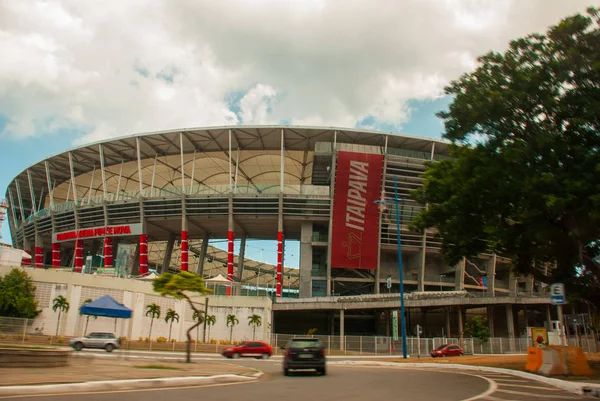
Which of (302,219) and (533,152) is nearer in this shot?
(533,152)

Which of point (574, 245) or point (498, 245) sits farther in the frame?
point (498, 245)

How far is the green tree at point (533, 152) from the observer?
16266mm

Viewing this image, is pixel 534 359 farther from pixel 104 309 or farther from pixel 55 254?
pixel 55 254

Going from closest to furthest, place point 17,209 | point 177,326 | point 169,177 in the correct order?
point 177,326 → point 169,177 → point 17,209

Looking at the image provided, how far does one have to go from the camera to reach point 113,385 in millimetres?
10211

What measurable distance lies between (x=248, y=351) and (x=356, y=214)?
30.1 meters

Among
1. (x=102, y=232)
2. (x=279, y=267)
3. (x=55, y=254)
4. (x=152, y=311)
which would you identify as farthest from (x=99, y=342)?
(x=55, y=254)

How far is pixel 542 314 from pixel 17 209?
88.3 m

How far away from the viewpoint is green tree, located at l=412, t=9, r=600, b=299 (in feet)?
53.4

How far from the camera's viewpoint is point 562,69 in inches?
661

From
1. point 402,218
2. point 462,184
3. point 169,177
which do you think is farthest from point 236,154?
point 462,184

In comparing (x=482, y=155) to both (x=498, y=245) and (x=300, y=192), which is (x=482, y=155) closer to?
(x=498, y=245)


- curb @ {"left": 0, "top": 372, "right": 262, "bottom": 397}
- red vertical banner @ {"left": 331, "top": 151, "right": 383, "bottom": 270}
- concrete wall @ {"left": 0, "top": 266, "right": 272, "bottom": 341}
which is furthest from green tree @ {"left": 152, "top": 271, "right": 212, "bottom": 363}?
red vertical banner @ {"left": 331, "top": 151, "right": 383, "bottom": 270}

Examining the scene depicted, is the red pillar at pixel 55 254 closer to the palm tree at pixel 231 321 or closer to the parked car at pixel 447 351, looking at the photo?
the palm tree at pixel 231 321
